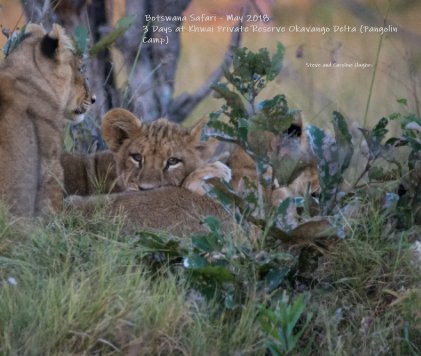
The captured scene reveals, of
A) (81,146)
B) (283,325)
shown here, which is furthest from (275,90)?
(283,325)

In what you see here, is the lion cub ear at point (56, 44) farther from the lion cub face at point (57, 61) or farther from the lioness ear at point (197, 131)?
the lioness ear at point (197, 131)

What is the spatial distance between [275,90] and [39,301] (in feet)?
15.7

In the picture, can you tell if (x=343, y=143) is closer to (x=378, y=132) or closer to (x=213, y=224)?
(x=378, y=132)

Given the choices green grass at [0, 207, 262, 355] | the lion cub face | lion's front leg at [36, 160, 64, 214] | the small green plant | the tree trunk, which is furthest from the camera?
the tree trunk

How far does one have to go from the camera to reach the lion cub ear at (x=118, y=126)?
675 cm

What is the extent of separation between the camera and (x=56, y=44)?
20.5 feet

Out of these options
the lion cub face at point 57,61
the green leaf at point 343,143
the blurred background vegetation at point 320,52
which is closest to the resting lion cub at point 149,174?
the lion cub face at point 57,61

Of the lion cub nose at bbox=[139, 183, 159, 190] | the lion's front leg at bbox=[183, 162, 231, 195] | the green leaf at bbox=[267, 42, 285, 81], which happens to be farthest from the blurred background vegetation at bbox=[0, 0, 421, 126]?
the green leaf at bbox=[267, 42, 285, 81]

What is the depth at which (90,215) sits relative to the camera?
239 inches

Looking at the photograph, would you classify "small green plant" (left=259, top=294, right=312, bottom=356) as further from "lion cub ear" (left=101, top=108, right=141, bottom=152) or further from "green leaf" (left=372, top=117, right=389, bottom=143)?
"lion cub ear" (left=101, top=108, right=141, bottom=152)

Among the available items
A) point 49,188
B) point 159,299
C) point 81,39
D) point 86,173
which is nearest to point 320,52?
point 86,173

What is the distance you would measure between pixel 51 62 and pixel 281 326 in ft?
6.70

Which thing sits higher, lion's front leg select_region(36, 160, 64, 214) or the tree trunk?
the tree trunk

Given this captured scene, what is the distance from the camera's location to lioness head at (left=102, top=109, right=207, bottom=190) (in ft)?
21.7
